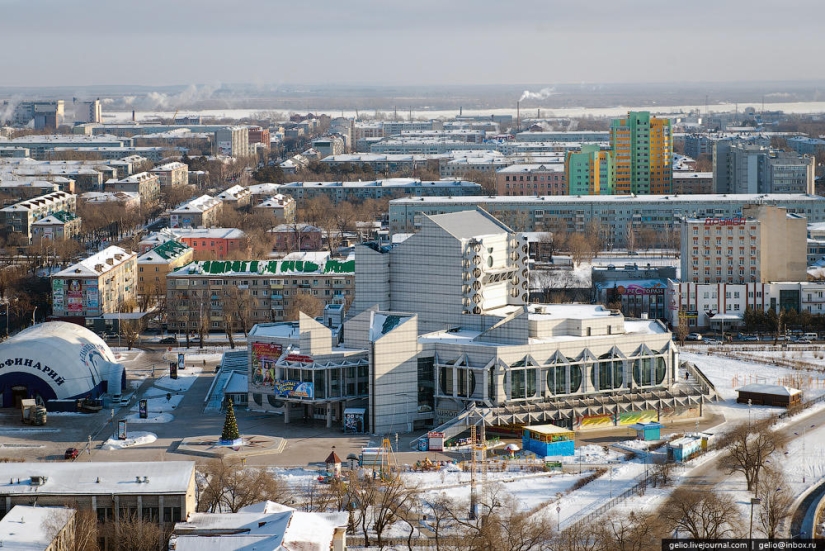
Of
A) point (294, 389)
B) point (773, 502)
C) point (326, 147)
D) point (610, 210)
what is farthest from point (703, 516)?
point (326, 147)

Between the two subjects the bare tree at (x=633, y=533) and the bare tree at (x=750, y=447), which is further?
the bare tree at (x=750, y=447)

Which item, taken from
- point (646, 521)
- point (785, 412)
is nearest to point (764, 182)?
point (785, 412)

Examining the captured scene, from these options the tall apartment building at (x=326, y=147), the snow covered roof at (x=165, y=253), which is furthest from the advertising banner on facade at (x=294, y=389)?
the tall apartment building at (x=326, y=147)

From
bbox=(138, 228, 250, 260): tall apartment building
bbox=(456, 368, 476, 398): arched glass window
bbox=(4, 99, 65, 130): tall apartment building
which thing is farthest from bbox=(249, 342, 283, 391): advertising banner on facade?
bbox=(4, 99, 65, 130): tall apartment building

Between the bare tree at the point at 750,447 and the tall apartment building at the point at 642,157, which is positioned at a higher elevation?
the tall apartment building at the point at 642,157

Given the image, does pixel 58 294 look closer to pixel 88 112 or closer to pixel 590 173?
pixel 590 173

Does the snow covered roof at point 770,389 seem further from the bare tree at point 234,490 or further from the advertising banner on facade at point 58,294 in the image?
the advertising banner on facade at point 58,294

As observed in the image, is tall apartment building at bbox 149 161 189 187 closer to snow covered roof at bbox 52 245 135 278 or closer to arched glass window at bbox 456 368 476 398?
snow covered roof at bbox 52 245 135 278

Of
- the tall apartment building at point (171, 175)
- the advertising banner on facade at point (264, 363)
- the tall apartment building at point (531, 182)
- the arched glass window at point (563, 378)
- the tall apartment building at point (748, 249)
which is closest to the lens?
the arched glass window at point (563, 378)
